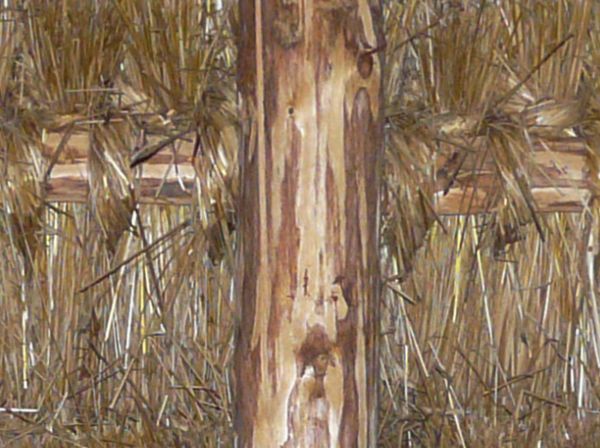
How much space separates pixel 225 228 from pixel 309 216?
0.92 feet

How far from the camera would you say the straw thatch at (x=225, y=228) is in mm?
1484

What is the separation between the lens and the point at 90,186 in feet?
4.84

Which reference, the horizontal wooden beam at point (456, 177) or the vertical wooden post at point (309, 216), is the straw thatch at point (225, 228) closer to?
the horizontal wooden beam at point (456, 177)

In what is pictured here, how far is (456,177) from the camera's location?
1500 millimetres

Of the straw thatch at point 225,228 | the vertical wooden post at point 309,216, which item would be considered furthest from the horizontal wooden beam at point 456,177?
the vertical wooden post at point 309,216

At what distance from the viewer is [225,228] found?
1475 millimetres

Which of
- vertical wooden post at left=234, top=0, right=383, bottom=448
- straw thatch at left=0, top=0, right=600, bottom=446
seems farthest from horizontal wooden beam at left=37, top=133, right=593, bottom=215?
vertical wooden post at left=234, top=0, right=383, bottom=448

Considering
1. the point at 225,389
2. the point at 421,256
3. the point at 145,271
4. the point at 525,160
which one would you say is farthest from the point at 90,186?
the point at 525,160

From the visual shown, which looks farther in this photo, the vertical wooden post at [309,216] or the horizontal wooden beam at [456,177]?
the horizontal wooden beam at [456,177]

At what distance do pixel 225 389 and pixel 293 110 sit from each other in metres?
0.53

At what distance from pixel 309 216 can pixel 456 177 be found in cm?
36

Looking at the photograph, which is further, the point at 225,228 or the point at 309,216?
the point at 225,228

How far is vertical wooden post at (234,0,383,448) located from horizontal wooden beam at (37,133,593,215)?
0.25 metres

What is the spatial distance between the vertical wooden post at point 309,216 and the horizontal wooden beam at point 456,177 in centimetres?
25
